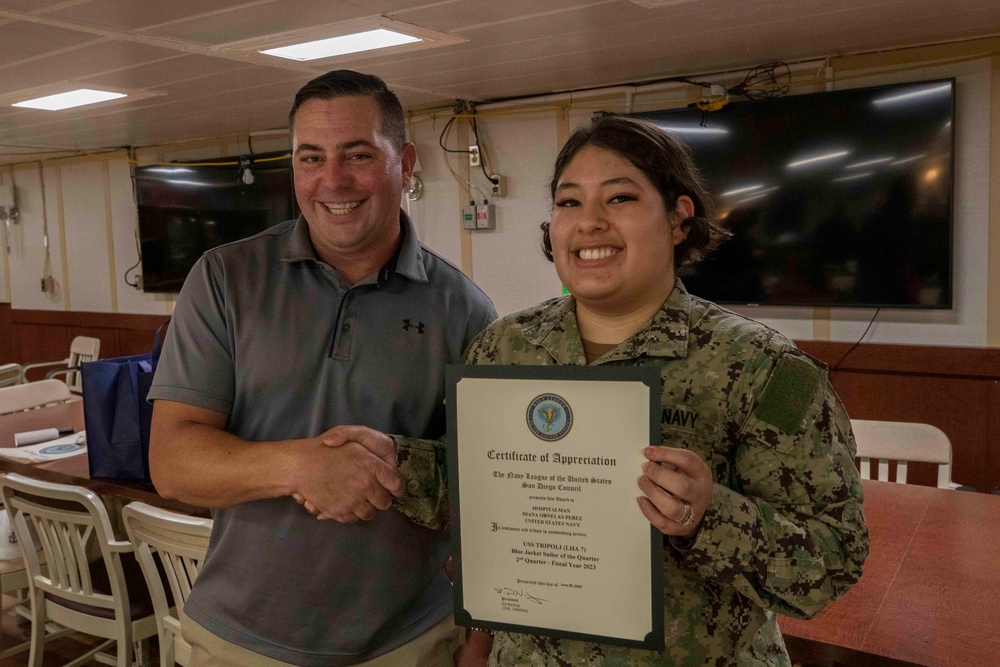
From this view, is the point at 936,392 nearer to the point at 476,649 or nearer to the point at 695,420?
the point at 476,649

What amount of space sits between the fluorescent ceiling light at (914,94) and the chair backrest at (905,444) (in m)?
1.68

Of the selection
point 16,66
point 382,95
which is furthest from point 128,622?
point 16,66

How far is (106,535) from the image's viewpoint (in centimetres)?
260

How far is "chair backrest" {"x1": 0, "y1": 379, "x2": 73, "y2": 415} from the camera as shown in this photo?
438cm

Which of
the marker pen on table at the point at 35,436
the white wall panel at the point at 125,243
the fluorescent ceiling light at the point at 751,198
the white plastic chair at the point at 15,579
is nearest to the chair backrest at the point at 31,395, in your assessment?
the marker pen on table at the point at 35,436

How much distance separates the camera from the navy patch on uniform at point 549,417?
1.18 m

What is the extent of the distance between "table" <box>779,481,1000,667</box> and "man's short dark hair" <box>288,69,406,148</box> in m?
1.33

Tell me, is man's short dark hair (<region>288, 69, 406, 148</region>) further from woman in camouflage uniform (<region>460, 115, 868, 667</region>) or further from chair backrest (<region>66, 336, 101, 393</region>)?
chair backrest (<region>66, 336, 101, 393</region>)

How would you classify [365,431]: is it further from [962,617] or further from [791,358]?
[962,617]

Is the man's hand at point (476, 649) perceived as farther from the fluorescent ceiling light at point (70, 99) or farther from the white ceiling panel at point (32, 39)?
the fluorescent ceiling light at point (70, 99)

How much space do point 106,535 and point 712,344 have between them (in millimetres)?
2158

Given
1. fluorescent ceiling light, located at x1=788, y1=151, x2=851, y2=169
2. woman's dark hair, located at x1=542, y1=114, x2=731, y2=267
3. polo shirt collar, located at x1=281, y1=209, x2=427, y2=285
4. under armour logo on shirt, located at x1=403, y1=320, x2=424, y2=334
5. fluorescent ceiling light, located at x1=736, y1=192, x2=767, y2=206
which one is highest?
fluorescent ceiling light, located at x1=788, y1=151, x2=851, y2=169

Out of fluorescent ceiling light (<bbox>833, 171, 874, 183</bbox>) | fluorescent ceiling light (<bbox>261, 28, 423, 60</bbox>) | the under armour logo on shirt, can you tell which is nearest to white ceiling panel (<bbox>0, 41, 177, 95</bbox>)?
fluorescent ceiling light (<bbox>261, 28, 423, 60</bbox>)

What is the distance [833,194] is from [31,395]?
433cm
